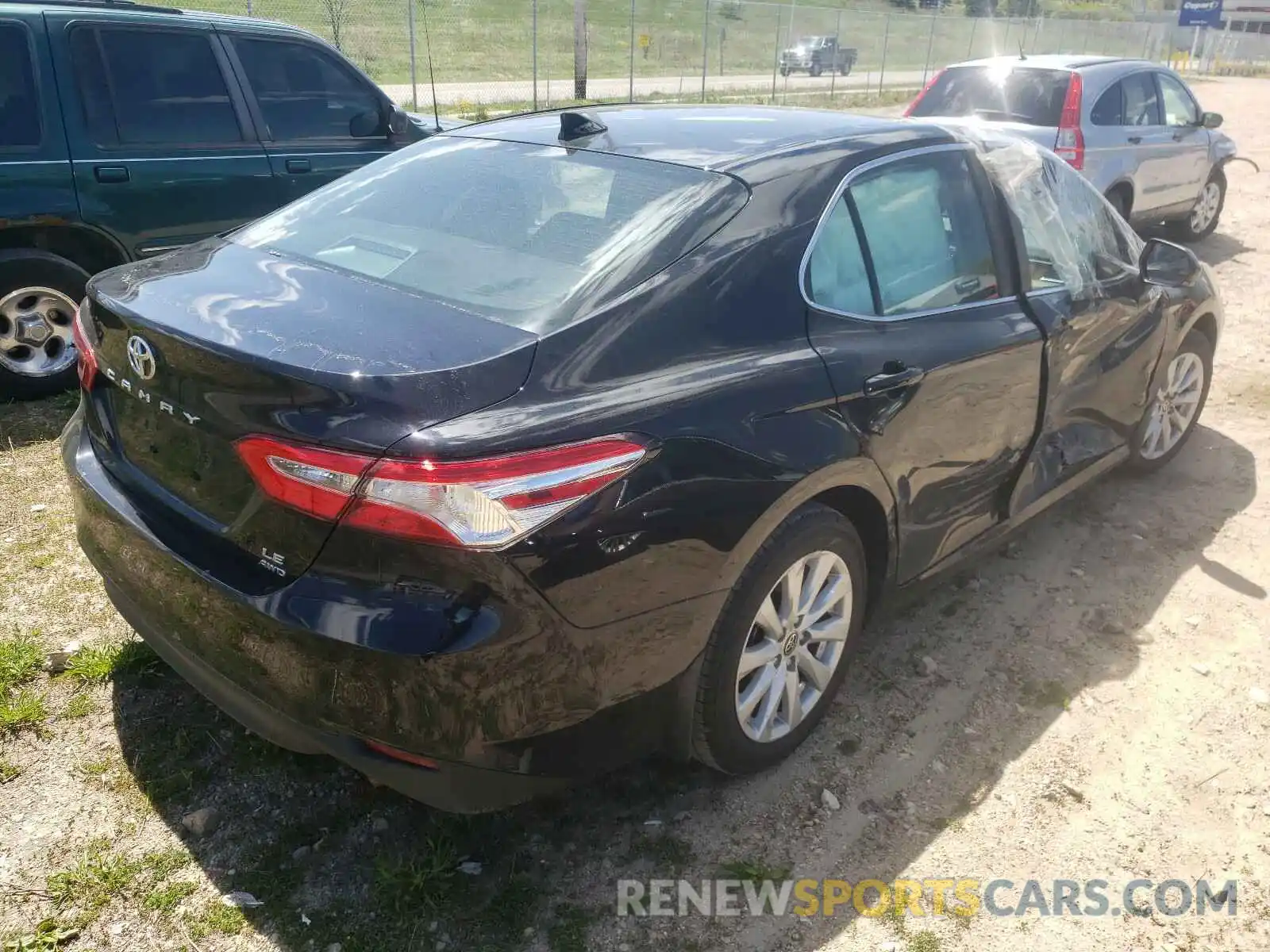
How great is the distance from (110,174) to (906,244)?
4036mm

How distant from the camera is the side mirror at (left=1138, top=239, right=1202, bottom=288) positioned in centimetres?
441

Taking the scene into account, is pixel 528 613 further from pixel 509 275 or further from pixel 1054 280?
pixel 1054 280

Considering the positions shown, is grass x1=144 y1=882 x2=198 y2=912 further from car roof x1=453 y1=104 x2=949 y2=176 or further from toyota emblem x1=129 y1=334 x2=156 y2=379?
car roof x1=453 y1=104 x2=949 y2=176

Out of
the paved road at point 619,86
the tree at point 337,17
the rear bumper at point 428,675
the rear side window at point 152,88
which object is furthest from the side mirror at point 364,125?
the paved road at point 619,86

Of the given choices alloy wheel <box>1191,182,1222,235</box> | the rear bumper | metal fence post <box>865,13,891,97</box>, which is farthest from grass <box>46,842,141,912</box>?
metal fence post <box>865,13,891,97</box>

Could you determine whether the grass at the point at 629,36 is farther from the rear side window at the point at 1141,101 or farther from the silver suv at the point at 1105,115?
the rear side window at the point at 1141,101

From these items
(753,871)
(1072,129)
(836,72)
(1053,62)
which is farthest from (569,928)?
(836,72)

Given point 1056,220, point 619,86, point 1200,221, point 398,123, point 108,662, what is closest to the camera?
point 108,662

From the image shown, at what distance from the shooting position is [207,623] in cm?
228

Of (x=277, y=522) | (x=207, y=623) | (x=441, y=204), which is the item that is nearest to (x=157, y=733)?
(x=207, y=623)

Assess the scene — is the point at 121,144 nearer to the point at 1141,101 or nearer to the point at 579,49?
the point at 1141,101

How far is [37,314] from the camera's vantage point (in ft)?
16.7

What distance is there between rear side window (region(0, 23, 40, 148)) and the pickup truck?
1128 inches

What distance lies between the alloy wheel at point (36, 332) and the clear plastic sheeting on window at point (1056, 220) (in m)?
4.31
